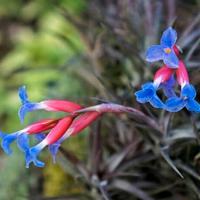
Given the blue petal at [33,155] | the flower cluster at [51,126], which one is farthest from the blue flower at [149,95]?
Result: the blue petal at [33,155]

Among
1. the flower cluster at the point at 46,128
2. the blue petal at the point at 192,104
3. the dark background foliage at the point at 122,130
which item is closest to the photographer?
the blue petal at the point at 192,104

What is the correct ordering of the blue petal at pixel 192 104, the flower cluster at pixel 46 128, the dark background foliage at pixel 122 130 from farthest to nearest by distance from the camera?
1. the dark background foliage at pixel 122 130
2. the flower cluster at pixel 46 128
3. the blue petal at pixel 192 104

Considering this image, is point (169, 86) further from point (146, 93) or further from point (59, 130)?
point (59, 130)

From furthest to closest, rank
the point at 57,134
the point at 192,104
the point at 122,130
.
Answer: the point at 122,130
the point at 57,134
the point at 192,104

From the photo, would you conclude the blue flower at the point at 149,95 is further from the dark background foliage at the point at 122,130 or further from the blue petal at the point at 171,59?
the dark background foliage at the point at 122,130

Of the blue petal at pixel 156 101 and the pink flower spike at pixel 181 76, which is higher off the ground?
the pink flower spike at pixel 181 76

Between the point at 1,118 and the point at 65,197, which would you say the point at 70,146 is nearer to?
the point at 65,197

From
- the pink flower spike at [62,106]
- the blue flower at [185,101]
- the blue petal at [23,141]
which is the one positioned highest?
the blue flower at [185,101]

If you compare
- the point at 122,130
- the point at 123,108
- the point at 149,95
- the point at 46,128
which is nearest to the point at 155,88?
the point at 149,95

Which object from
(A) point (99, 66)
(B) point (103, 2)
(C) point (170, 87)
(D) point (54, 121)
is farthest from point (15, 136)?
(B) point (103, 2)
